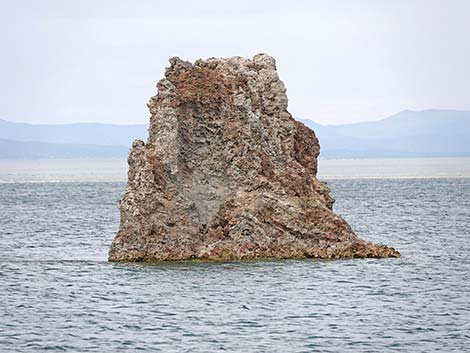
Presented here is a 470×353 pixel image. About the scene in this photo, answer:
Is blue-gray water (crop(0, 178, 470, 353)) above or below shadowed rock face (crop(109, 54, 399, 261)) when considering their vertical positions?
below

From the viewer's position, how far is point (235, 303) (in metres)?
39.3

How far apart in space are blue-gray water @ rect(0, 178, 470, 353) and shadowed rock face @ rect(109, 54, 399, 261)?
44.0 inches

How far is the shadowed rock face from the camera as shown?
4809 cm

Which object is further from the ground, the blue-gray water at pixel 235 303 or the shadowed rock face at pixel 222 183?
the shadowed rock face at pixel 222 183

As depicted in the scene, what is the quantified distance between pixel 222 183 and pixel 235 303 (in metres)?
11.8

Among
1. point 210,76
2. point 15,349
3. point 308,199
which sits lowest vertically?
point 15,349

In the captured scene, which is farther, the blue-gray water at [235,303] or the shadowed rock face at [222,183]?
the shadowed rock face at [222,183]

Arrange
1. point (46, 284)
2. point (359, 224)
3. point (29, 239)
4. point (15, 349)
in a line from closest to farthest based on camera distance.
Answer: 1. point (15, 349)
2. point (46, 284)
3. point (29, 239)
4. point (359, 224)

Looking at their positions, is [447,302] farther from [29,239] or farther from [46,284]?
[29,239]

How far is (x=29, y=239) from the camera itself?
216ft

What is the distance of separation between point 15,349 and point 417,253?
27.3m

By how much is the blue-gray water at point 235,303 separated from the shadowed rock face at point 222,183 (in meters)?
1.12

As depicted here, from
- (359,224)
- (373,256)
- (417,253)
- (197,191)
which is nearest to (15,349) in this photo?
(197,191)

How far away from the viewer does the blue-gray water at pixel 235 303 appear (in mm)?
33500
